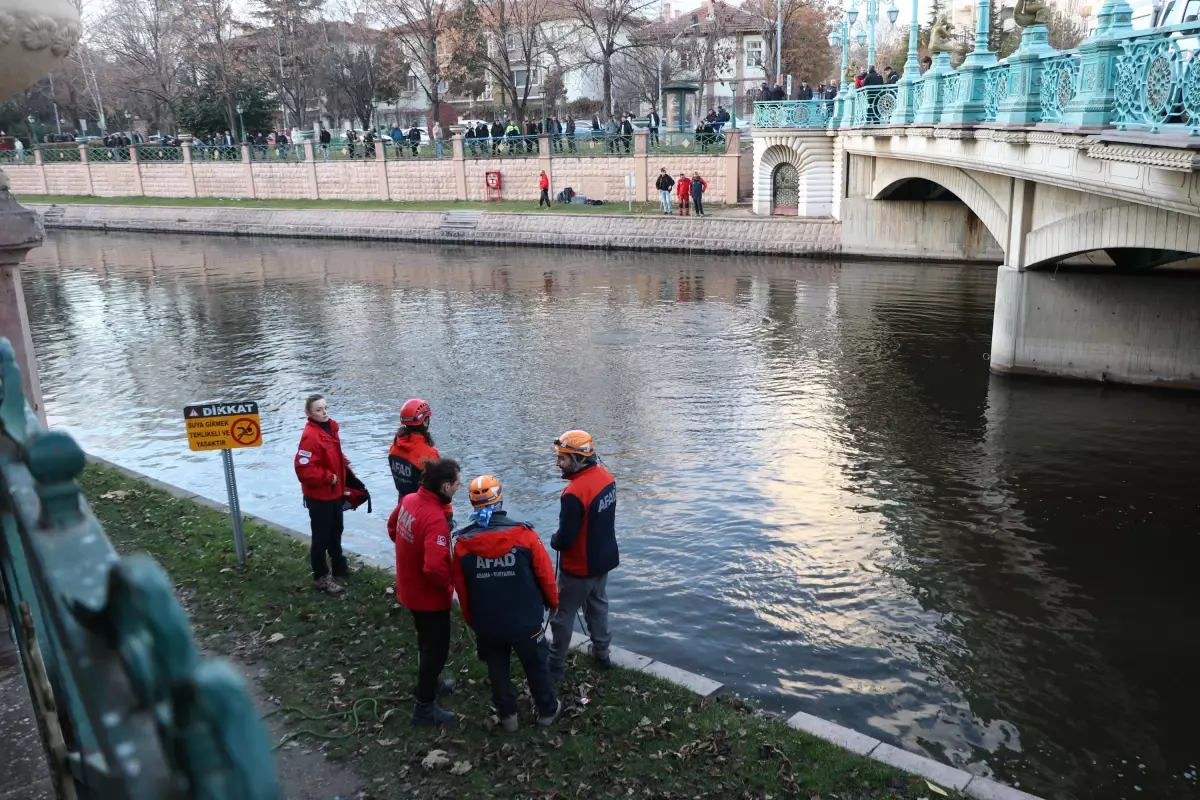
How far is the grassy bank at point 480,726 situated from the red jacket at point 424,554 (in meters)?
0.92

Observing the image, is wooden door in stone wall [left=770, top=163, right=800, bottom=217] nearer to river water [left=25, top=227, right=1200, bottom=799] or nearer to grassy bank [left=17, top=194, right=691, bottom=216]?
grassy bank [left=17, top=194, right=691, bottom=216]

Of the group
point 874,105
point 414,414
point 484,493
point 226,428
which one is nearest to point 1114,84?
point 414,414

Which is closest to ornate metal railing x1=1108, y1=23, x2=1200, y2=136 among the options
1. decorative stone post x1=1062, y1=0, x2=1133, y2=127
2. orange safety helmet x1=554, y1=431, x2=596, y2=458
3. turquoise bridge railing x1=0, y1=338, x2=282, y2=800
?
decorative stone post x1=1062, y1=0, x2=1133, y2=127

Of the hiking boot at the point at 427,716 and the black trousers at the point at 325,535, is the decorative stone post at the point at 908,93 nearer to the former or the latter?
the black trousers at the point at 325,535

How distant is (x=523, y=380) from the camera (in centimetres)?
1786

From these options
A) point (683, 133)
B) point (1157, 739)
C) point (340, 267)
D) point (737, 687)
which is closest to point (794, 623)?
point (737, 687)

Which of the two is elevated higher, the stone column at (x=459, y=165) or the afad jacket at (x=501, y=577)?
the stone column at (x=459, y=165)

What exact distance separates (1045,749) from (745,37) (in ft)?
268

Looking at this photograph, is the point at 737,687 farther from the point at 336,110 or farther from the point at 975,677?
the point at 336,110

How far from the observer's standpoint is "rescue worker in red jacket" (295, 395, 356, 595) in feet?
26.4

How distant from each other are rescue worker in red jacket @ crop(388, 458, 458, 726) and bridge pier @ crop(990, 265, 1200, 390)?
14106 millimetres

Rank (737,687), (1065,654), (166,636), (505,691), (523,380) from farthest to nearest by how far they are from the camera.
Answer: (523,380), (1065,654), (737,687), (505,691), (166,636)

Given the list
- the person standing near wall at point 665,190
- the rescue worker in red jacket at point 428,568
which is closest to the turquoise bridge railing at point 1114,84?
the rescue worker in red jacket at point 428,568

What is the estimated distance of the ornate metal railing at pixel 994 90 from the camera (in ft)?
50.3
